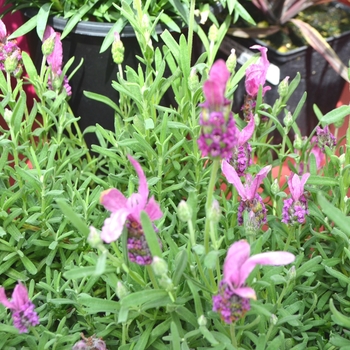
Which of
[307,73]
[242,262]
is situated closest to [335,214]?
[242,262]

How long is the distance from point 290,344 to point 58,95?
0.52 meters

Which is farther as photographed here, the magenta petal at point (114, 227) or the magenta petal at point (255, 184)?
the magenta petal at point (255, 184)

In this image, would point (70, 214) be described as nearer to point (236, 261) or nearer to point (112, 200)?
point (112, 200)

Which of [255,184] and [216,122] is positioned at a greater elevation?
[216,122]

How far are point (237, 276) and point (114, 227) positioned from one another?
0.38ft

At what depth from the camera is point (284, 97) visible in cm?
90

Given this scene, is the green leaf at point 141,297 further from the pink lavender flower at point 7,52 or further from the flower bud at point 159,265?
the pink lavender flower at point 7,52

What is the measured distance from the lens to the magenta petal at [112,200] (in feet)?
1.57

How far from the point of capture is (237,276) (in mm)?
476

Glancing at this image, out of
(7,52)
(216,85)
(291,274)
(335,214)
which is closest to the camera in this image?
(216,85)

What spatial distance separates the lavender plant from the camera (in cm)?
55

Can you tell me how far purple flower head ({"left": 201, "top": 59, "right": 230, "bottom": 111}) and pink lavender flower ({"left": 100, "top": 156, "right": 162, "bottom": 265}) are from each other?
0.10 m

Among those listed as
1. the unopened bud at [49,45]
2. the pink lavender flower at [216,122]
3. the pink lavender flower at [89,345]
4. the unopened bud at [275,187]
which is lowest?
the pink lavender flower at [89,345]

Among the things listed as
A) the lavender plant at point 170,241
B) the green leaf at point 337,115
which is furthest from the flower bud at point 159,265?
the green leaf at point 337,115
